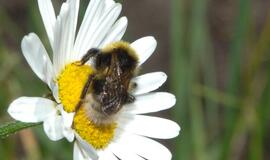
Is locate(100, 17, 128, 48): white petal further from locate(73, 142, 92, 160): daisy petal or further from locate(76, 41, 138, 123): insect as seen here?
locate(73, 142, 92, 160): daisy petal

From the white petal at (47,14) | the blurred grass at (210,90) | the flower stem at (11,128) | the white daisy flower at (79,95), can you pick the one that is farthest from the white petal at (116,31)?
the blurred grass at (210,90)

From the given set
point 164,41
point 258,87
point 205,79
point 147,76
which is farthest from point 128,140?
point 164,41

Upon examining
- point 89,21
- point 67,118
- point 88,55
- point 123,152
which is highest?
point 89,21

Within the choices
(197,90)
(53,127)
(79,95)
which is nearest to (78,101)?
(79,95)

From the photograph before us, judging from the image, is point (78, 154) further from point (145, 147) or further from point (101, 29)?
point (101, 29)

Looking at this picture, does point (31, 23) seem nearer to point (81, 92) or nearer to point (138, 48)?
point (138, 48)

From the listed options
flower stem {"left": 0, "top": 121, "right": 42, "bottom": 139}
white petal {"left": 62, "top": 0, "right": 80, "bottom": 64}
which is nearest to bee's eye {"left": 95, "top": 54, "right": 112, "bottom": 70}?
white petal {"left": 62, "top": 0, "right": 80, "bottom": 64}

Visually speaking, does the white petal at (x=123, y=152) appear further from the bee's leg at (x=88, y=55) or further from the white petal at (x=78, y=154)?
the bee's leg at (x=88, y=55)

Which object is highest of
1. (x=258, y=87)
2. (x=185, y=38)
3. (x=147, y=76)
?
(x=147, y=76)
